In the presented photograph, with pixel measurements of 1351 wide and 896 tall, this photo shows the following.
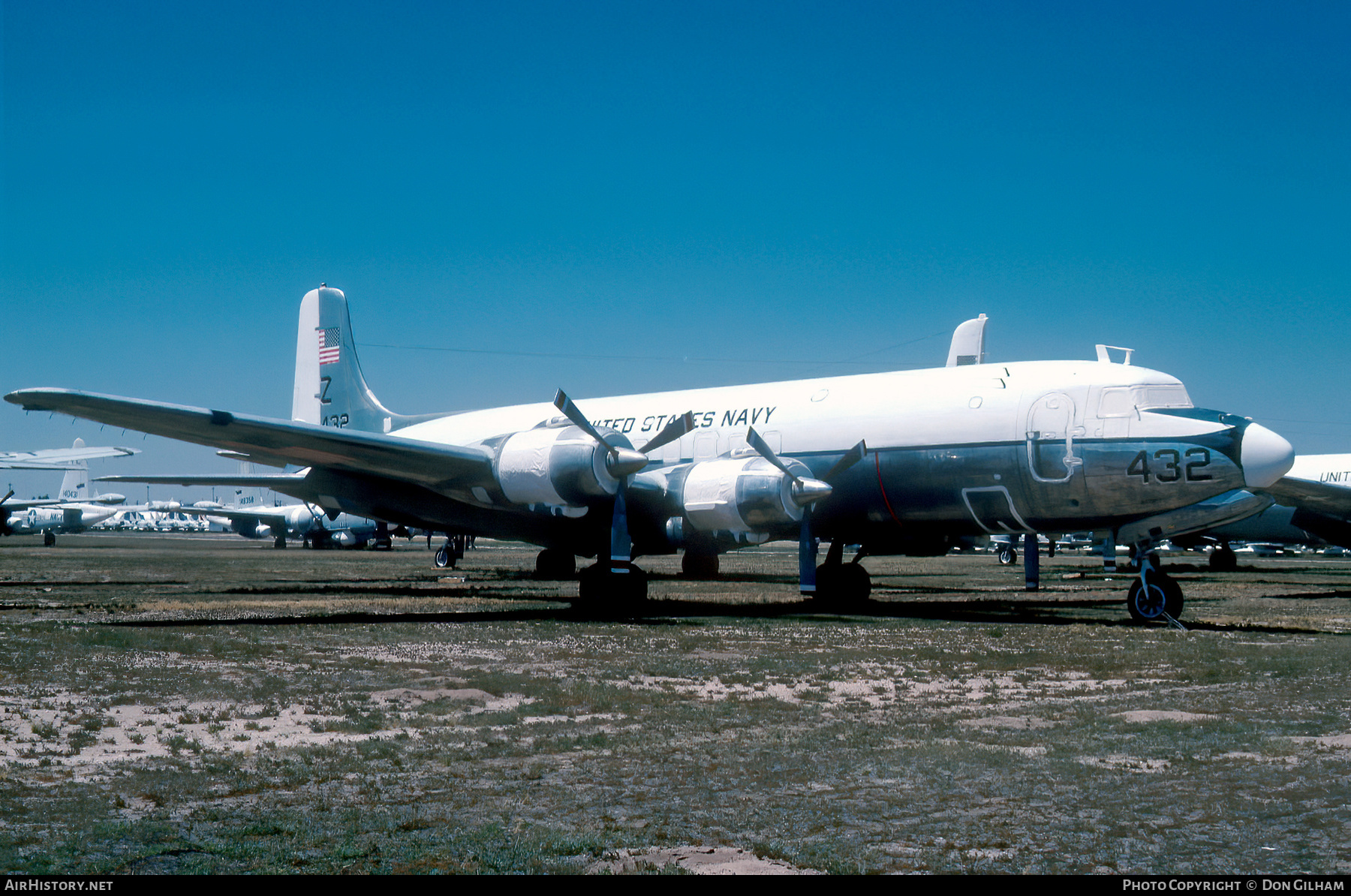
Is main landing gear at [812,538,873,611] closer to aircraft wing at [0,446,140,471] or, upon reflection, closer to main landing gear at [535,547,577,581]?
main landing gear at [535,547,577,581]

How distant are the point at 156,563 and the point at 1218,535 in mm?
38032

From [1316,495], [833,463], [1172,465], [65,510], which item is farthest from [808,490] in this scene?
[65,510]

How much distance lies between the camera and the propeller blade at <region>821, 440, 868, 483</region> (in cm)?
1736

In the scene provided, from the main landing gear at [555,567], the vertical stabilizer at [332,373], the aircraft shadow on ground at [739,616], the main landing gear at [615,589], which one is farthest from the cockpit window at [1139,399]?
the vertical stabilizer at [332,373]

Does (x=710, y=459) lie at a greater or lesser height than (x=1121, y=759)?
greater

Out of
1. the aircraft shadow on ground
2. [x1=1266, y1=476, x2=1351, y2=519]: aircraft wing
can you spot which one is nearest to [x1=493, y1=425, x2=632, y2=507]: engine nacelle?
the aircraft shadow on ground

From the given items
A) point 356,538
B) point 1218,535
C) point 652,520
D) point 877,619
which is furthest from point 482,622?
point 356,538

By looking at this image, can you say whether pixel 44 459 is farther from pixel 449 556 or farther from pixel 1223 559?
pixel 1223 559

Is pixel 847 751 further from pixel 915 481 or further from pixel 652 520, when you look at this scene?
pixel 652 520

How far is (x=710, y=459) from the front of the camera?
18.7m

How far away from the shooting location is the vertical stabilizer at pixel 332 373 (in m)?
27.3

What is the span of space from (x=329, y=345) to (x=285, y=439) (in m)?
10.9

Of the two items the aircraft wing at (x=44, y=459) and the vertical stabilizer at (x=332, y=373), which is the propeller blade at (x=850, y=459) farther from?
the aircraft wing at (x=44, y=459)

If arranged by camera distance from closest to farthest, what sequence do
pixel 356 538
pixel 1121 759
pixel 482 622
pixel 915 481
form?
pixel 1121 759 < pixel 482 622 < pixel 915 481 < pixel 356 538
